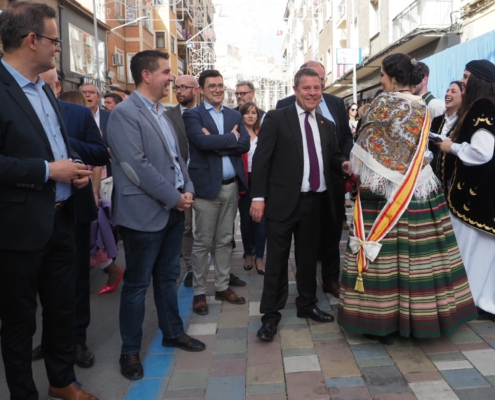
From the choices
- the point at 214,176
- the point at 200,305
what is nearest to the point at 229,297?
the point at 200,305

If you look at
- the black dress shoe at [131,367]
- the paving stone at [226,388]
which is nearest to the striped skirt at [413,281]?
the paving stone at [226,388]

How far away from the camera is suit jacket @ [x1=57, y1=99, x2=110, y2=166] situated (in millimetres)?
3189

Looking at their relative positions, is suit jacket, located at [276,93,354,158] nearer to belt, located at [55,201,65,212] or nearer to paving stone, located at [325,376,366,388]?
paving stone, located at [325,376,366,388]

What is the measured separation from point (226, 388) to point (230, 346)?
608 mm

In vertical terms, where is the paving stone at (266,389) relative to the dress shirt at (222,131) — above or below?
below

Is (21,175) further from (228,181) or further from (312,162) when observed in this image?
(228,181)

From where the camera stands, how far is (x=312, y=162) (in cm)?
375

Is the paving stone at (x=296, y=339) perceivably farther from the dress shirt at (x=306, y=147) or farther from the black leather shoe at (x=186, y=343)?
the dress shirt at (x=306, y=147)

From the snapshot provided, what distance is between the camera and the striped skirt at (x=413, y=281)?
3293 mm

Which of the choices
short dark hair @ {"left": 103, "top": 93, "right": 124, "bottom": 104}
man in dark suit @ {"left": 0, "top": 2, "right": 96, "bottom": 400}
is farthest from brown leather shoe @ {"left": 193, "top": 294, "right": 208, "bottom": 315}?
short dark hair @ {"left": 103, "top": 93, "right": 124, "bottom": 104}

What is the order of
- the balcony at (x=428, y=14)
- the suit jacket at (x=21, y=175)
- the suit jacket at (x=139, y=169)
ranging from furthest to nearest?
the balcony at (x=428, y=14) → the suit jacket at (x=139, y=169) → the suit jacket at (x=21, y=175)

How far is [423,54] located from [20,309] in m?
15.7

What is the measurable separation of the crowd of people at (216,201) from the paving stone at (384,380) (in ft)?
1.08

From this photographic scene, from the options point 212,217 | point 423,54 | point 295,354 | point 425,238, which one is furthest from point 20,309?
point 423,54
